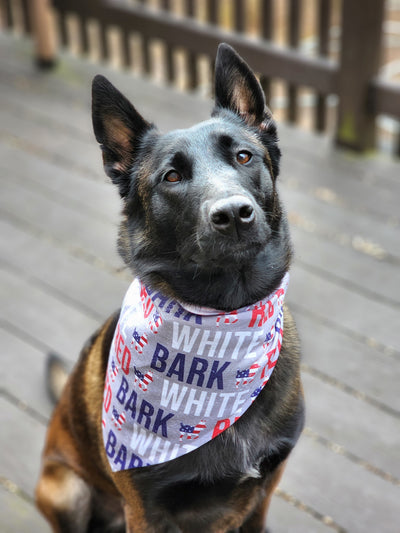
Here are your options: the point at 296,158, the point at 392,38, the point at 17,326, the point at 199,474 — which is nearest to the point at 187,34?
the point at 296,158

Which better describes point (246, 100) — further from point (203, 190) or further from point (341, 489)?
point (341, 489)

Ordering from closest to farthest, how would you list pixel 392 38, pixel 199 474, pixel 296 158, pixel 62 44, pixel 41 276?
pixel 199 474 < pixel 41 276 < pixel 296 158 < pixel 62 44 < pixel 392 38

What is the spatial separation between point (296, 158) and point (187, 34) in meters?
1.27

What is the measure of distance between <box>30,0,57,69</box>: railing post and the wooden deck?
0.36 metres

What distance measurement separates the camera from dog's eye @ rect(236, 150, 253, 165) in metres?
1.84

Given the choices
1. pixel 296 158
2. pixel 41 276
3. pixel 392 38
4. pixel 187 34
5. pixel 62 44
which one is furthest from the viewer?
pixel 392 38

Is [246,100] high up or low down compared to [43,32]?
up

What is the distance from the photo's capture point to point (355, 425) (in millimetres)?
2615

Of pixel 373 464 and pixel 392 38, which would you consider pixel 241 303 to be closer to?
pixel 373 464

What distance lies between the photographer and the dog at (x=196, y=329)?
1831mm

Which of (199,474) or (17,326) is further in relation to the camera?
(17,326)

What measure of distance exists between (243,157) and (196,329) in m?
0.47

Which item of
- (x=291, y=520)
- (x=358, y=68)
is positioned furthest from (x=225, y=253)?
(x=358, y=68)

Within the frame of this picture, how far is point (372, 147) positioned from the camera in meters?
4.36
